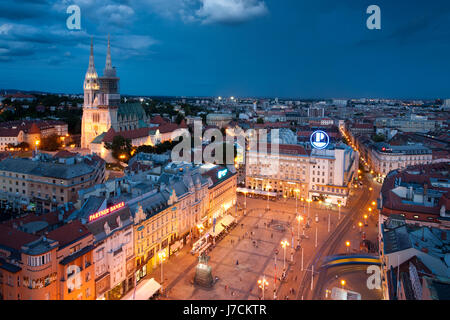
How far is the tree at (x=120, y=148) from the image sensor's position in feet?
333

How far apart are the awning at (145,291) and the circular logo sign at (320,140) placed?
170ft

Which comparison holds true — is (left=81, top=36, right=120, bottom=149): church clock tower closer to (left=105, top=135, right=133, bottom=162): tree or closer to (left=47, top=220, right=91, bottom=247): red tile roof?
(left=105, top=135, right=133, bottom=162): tree

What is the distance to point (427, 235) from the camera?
40.3 m

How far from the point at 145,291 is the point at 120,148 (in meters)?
70.2

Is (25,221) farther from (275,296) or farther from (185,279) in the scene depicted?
(275,296)

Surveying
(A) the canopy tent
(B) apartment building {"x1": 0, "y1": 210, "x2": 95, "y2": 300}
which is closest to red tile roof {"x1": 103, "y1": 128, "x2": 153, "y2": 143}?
(A) the canopy tent

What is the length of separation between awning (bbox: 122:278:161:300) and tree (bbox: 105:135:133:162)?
67.9m

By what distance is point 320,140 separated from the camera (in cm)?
7925

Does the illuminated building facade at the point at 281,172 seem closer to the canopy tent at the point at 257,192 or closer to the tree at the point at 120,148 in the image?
the canopy tent at the point at 257,192

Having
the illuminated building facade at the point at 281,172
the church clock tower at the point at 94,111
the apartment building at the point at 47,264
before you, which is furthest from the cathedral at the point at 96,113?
the apartment building at the point at 47,264

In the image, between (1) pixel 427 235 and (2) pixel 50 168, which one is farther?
(2) pixel 50 168

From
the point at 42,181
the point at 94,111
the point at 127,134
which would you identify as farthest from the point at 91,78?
the point at 42,181
